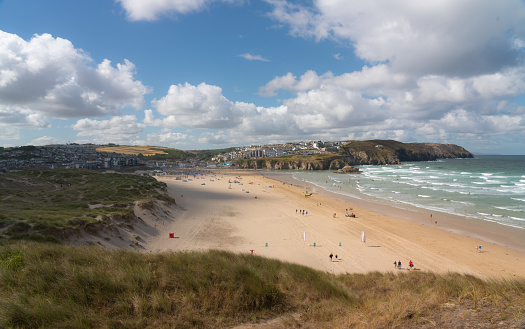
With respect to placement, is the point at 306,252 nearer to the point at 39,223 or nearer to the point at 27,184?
the point at 39,223

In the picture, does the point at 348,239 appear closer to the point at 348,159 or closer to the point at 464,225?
the point at 464,225

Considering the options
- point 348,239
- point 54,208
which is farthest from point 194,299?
point 348,239

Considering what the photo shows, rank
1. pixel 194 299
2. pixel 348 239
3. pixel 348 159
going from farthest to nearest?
pixel 348 159 → pixel 348 239 → pixel 194 299

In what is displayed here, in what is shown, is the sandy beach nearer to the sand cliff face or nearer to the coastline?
the coastline

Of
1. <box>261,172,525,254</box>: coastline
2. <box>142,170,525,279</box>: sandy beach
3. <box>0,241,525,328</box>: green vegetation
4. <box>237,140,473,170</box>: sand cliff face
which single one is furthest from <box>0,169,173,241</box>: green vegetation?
<box>237,140,473,170</box>: sand cliff face

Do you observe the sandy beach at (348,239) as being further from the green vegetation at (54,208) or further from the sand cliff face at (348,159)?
the sand cliff face at (348,159)

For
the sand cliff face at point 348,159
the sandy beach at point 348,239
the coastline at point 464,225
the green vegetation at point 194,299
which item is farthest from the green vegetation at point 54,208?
the sand cliff face at point 348,159
